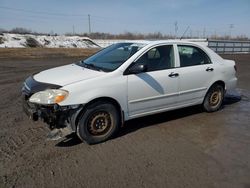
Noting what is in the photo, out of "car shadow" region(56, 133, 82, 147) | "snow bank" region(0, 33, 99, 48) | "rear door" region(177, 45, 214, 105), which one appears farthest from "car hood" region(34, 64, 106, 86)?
"snow bank" region(0, 33, 99, 48)

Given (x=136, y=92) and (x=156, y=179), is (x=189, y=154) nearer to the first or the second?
(x=156, y=179)

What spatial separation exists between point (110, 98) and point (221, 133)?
2.23m

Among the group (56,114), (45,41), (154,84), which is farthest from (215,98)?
(45,41)

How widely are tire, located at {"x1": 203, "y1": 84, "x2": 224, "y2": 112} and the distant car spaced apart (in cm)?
2

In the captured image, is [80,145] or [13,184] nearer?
[13,184]

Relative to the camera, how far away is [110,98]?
4375mm

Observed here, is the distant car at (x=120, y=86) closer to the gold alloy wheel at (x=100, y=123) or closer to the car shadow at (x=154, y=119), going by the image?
the gold alloy wheel at (x=100, y=123)

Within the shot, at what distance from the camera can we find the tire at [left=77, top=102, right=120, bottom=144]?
4.18 m

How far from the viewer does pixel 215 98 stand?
6.22m

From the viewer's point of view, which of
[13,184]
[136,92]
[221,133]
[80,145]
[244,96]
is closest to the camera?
[13,184]

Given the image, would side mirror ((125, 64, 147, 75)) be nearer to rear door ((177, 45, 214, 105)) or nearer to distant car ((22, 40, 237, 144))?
distant car ((22, 40, 237, 144))

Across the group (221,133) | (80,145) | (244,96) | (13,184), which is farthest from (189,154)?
(244,96)

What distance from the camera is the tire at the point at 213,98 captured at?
6027mm

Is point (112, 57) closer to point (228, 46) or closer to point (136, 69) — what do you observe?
point (136, 69)
